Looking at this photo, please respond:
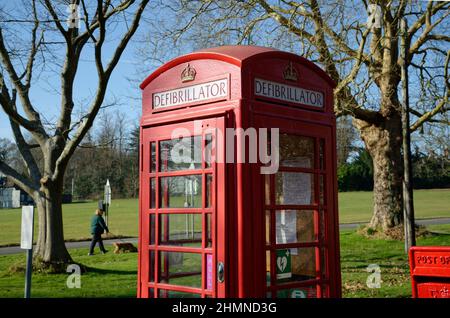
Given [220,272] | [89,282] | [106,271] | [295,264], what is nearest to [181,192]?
[220,272]

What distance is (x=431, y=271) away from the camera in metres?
5.62

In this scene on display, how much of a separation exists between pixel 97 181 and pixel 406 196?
50.4 m

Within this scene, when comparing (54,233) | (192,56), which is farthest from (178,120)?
(54,233)

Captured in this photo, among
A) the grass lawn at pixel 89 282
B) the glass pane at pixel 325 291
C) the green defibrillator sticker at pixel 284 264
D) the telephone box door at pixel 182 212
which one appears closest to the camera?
the telephone box door at pixel 182 212

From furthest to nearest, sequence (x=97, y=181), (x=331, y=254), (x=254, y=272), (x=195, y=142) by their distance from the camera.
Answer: (x=97, y=181) < (x=331, y=254) < (x=195, y=142) < (x=254, y=272)

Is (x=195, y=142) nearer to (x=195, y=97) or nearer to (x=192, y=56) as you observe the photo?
(x=195, y=97)

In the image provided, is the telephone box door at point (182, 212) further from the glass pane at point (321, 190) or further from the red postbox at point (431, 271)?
the red postbox at point (431, 271)

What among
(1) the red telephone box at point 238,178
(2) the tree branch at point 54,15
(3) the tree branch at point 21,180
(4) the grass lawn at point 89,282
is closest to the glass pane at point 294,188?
(1) the red telephone box at point 238,178

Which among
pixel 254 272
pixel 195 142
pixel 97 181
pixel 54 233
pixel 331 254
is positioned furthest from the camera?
pixel 97 181

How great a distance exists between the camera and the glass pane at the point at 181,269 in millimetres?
4441

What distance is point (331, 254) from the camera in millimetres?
4770

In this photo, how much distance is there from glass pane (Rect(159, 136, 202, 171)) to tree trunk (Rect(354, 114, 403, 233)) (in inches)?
567

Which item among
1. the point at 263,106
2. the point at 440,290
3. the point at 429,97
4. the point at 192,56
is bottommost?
the point at 440,290

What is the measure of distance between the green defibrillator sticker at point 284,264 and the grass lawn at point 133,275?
5.02 meters
